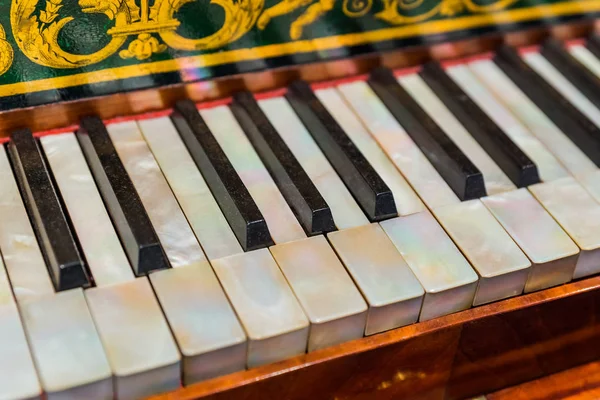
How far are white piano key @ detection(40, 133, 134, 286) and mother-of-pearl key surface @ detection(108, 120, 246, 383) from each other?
7 centimetres

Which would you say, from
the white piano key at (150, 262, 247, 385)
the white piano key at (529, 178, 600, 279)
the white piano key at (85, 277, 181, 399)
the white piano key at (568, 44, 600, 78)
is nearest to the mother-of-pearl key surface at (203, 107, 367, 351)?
the white piano key at (150, 262, 247, 385)

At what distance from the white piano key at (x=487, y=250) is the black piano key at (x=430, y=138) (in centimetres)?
5

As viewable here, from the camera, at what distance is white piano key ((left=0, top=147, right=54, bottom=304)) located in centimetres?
129

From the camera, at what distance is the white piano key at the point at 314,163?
1521mm

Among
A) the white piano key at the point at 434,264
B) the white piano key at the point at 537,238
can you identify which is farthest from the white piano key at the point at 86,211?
the white piano key at the point at 537,238

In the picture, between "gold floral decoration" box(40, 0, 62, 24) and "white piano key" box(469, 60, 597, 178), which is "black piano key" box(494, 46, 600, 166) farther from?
"gold floral decoration" box(40, 0, 62, 24)

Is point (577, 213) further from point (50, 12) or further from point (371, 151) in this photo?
point (50, 12)

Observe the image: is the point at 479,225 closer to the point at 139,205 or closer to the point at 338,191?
the point at 338,191

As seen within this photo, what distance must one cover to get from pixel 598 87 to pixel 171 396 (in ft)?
3.83

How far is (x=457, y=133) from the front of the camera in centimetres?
175

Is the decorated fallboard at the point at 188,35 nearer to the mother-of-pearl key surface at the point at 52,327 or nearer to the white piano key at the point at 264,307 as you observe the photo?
the mother-of-pearl key surface at the point at 52,327

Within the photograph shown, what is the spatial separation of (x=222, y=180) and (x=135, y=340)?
0.37m

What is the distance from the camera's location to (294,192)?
1.52 m

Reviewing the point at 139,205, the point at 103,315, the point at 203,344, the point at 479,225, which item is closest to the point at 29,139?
the point at 139,205
